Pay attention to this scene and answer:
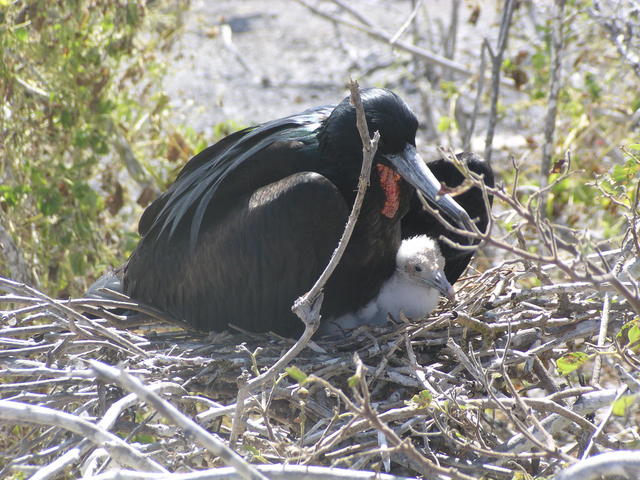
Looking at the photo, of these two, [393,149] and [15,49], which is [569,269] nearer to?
[393,149]

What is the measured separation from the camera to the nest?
7.34 ft

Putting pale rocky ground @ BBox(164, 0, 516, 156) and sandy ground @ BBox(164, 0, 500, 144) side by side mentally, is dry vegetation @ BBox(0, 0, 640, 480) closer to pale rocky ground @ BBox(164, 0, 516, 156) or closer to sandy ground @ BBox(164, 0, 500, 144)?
pale rocky ground @ BBox(164, 0, 516, 156)

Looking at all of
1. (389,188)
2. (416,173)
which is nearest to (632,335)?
(416,173)

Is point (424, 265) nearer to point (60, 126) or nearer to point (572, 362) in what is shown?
point (572, 362)

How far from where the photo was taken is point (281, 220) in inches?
115

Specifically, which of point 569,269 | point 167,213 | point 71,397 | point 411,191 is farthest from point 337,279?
point 569,269

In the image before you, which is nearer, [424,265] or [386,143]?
[386,143]

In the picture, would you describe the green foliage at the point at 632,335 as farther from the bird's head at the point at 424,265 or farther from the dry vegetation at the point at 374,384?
→ the bird's head at the point at 424,265

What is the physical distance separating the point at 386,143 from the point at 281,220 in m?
0.43

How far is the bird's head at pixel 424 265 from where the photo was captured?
312 centimetres

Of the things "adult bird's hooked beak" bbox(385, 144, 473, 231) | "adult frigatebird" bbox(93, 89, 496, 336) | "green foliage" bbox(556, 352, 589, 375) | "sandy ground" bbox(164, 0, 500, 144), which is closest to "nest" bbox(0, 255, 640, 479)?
"green foliage" bbox(556, 352, 589, 375)

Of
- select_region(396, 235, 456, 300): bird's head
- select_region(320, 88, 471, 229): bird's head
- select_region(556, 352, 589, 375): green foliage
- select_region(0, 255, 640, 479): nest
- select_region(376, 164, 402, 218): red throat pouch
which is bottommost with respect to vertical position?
select_region(0, 255, 640, 479): nest

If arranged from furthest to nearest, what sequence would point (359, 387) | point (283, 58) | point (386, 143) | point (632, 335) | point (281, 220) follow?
point (283, 58) → point (386, 143) → point (281, 220) → point (359, 387) → point (632, 335)

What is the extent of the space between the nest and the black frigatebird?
0.10m
